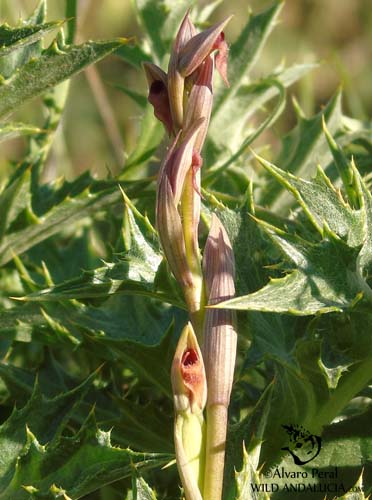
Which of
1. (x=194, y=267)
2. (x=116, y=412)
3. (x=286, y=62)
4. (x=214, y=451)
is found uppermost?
(x=194, y=267)

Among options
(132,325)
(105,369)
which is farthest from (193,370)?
(105,369)

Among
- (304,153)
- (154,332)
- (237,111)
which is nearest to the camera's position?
(154,332)

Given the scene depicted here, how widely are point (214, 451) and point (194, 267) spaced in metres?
0.20

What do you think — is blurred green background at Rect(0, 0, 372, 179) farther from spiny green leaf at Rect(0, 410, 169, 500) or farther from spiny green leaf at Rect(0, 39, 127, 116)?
spiny green leaf at Rect(0, 410, 169, 500)

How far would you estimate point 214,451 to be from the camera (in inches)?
34.8

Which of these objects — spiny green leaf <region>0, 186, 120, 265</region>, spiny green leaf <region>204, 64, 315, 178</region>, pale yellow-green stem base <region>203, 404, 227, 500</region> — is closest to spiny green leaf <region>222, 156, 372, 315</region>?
pale yellow-green stem base <region>203, 404, 227, 500</region>

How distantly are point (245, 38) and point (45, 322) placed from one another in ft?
2.60

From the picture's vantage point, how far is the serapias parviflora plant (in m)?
0.86

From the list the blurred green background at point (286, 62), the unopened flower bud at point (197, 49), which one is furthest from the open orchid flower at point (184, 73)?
the blurred green background at point (286, 62)

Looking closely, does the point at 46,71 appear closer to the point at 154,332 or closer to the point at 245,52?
the point at 154,332

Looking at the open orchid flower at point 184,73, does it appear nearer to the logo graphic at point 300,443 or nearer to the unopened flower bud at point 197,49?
the unopened flower bud at point 197,49

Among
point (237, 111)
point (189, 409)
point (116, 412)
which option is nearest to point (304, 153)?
point (237, 111)

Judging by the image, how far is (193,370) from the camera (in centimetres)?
85

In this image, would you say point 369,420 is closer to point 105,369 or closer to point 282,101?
point 105,369
